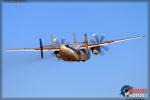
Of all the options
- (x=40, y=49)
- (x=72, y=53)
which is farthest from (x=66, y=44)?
(x=40, y=49)

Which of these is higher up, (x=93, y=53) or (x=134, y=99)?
(x=93, y=53)

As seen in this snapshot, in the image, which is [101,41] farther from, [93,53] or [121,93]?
[121,93]

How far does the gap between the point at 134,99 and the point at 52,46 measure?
19.8 m

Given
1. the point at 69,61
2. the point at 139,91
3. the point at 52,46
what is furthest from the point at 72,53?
the point at 139,91

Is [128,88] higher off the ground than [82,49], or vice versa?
[82,49]

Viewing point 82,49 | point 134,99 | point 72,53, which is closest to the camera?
point 134,99

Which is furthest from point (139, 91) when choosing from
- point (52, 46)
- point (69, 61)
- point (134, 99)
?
point (52, 46)

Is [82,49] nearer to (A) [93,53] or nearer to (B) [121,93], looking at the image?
(A) [93,53]

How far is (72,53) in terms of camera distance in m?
65.8

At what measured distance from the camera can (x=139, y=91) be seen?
60.2m

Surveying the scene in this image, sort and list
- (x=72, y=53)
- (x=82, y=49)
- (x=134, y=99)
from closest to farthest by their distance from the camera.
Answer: (x=134, y=99)
(x=72, y=53)
(x=82, y=49)

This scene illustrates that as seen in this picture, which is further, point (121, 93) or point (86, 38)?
point (86, 38)

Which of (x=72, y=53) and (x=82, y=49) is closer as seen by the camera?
(x=72, y=53)

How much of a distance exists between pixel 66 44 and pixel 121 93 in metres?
12.4
